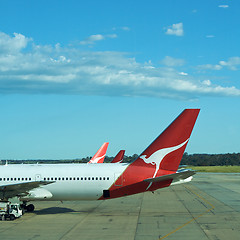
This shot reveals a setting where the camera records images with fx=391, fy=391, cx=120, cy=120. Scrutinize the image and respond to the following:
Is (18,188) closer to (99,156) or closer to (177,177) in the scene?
(177,177)

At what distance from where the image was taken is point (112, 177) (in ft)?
105

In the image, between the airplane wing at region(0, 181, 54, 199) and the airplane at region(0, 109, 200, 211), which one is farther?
the airplane at region(0, 109, 200, 211)

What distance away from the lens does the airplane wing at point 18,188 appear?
30953 millimetres

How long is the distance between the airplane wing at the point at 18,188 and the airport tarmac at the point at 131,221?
2142mm

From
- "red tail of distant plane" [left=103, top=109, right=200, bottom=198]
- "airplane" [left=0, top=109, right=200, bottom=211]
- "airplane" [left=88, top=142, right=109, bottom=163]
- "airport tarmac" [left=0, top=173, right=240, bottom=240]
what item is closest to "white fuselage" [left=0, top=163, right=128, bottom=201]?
"airplane" [left=0, top=109, right=200, bottom=211]

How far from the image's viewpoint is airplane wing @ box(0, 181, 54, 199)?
3095cm

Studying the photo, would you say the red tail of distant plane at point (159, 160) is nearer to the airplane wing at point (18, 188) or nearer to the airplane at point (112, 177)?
the airplane at point (112, 177)

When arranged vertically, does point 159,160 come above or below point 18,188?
above

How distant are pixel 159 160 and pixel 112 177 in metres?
4.09

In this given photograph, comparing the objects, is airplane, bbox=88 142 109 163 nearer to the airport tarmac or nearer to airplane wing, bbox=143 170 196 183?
the airport tarmac

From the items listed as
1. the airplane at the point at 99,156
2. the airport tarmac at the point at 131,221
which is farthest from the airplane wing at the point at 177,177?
the airplane at the point at 99,156

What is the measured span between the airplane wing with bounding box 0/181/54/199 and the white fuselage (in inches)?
39.3

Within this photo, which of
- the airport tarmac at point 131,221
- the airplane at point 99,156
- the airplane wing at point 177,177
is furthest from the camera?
the airplane at point 99,156

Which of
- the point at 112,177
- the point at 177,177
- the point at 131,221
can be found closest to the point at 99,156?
the point at 112,177
